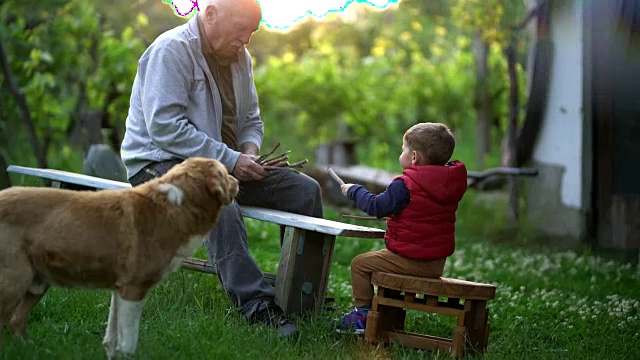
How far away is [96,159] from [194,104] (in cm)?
258

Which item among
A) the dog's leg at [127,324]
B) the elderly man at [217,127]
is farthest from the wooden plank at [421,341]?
the dog's leg at [127,324]

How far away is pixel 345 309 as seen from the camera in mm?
6578

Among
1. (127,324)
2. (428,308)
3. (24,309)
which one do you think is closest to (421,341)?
(428,308)

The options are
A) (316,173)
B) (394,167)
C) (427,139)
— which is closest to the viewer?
(427,139)

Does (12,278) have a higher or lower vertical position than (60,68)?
lower

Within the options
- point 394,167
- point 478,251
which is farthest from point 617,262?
point 394,167

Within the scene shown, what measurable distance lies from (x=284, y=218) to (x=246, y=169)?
1.28ft

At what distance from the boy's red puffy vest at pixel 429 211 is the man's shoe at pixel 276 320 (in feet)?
2.43

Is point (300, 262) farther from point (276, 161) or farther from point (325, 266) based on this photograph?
point (276, 161)

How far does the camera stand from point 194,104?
19.3 ft

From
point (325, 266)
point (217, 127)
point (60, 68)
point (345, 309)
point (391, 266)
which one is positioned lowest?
point (345, 309)

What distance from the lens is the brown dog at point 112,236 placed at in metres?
4.35

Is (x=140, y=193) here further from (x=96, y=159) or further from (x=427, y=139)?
(x=96, y=159)

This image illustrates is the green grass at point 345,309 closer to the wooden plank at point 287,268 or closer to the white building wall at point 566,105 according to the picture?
the wooden plank at point 287,268
